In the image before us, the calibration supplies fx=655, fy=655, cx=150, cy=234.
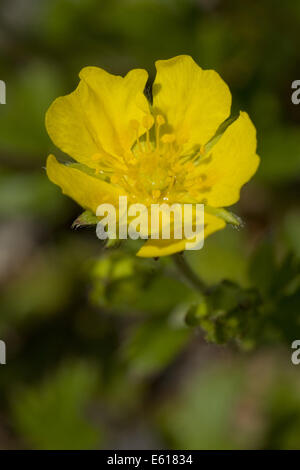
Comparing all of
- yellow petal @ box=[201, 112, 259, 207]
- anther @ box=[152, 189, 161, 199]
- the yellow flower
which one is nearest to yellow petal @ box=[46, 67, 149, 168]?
the yellow flower

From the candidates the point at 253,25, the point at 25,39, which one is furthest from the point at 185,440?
the point at 25,39

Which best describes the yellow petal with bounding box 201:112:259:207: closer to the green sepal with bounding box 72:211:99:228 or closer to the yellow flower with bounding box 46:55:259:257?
the yellow flower with bounding box 46:55:259:257

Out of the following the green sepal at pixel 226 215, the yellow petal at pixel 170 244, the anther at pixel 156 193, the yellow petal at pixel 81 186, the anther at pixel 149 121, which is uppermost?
the anther at pixel 149 121

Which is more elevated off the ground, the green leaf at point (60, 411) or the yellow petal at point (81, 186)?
the yellow petal at point (81, 186)

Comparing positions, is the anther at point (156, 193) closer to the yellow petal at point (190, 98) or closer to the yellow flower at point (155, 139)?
the yellow flower at point (155, 139)

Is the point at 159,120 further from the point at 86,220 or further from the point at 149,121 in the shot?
the point at 86,220

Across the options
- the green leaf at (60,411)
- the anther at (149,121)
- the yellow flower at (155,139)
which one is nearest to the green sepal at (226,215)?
the yellow flower at (155,139)

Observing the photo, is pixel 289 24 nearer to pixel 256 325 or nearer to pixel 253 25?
pixel 253 25
